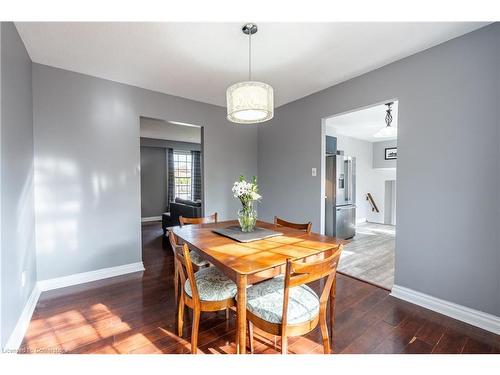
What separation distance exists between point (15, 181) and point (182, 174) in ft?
19.0

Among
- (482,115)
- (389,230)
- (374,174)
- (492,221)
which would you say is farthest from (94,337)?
(374,174)

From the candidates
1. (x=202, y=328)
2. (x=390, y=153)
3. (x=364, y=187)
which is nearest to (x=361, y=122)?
(x=390, y=153)

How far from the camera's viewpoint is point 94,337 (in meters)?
1.72

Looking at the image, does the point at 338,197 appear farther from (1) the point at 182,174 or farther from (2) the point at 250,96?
(1) the point at 182,174

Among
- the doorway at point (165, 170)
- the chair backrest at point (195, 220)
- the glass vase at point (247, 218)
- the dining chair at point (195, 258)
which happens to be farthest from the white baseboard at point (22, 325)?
the doorway at point (165, 170)

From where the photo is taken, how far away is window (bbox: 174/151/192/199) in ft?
24.3

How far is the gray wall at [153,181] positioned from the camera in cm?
689

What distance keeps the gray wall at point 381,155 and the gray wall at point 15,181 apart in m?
7.37

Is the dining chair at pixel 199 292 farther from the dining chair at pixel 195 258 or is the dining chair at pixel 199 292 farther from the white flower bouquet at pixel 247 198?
the white flower bouquet at pixel 247 198

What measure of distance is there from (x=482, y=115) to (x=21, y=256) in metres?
3.96

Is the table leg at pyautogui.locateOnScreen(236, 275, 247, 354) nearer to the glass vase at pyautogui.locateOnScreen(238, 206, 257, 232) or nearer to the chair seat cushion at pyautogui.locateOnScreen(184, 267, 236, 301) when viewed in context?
the chair seat cushion at pyautogui.locateOnScreen(184, 267, 236, 301)

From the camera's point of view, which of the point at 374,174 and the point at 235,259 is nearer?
the point at 235,259

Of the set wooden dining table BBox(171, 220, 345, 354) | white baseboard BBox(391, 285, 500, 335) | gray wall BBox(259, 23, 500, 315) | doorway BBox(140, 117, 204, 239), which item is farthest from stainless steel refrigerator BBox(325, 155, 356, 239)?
doorway BBox(140, 117, 204, 239)
